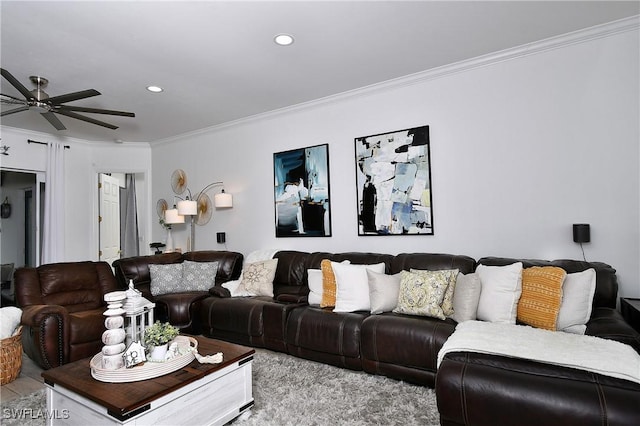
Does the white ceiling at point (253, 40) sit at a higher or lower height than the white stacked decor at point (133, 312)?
higher

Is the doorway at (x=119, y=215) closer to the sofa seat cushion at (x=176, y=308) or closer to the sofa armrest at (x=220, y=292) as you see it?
the sofa seat cushion at (x=176, y=308)

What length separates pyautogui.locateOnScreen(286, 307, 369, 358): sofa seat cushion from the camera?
297 centimetres

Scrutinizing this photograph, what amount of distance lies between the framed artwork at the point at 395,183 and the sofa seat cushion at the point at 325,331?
1.16m

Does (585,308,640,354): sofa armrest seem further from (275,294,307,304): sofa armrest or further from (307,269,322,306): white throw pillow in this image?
(275,294,307,304): sofa armrest

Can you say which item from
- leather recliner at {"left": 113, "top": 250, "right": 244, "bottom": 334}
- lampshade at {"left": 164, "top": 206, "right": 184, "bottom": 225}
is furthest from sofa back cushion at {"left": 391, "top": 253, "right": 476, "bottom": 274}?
lampshade at {"left": 164, "top": 206, "right": 184, "bottom": 225}

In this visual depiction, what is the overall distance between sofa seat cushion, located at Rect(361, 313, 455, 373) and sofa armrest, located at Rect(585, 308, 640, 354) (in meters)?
0.87

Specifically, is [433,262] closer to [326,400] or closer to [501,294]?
[501,294]

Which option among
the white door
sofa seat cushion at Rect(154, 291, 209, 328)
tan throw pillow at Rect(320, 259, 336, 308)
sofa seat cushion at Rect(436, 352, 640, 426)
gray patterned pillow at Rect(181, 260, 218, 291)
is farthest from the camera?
the white door

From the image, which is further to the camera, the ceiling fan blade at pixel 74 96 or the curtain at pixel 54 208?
the curtain at pixel 54 208

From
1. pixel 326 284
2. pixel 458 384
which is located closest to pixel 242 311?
pixel 326 284

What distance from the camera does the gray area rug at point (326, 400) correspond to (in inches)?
89.3

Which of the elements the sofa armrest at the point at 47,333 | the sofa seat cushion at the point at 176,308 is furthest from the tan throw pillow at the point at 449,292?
the sofa armrest at the point at 47,333

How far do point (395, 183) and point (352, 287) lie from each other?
1270 mm

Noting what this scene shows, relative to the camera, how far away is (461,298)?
2.78 m
